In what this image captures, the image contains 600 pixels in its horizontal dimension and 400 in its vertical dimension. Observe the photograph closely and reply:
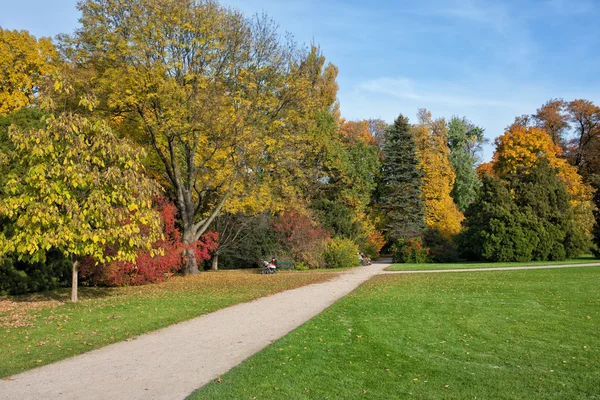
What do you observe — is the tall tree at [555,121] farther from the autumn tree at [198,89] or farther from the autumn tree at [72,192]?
the autumn tree at [72,192]

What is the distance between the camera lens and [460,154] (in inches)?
1873

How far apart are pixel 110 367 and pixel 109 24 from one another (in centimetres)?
1736

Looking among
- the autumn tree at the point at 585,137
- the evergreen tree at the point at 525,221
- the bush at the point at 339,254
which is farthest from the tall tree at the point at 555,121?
the bush at the point at 339,254

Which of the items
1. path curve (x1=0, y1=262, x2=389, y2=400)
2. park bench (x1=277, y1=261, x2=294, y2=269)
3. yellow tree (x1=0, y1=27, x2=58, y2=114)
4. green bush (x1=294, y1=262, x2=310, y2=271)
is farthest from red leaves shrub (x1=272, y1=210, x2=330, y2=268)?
path curve (x1=0, y1=262, x2=389, y2=400)

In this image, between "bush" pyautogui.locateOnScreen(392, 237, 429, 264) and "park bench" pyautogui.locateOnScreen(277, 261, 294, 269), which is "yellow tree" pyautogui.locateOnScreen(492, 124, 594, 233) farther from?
"park bench" pyautogui.locateOnScreen(277, 261, 294, 269)

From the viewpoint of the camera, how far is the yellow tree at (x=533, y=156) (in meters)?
39.3

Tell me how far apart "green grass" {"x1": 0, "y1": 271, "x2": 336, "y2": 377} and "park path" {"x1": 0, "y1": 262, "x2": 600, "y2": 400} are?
0.50m

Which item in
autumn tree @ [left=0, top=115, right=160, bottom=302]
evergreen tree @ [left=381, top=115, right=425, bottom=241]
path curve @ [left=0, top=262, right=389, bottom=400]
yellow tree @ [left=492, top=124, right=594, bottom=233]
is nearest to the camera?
path curve @ [left=0, top=262, right=389, bottom=400]

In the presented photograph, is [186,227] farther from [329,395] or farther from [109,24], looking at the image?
[329,395]

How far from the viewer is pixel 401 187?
3897 cm

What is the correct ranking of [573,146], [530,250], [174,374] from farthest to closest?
1. [573,146]
2. [530,250]
3. [174,374]

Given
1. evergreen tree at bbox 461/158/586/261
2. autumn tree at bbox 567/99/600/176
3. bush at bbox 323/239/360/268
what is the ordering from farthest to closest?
autumn tree at bbox 567/99/600/176 → evergreen tree at bbox 461/158/586/261 → bush at bbox 323/239/360/268

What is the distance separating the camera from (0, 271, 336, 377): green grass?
7.84 metres

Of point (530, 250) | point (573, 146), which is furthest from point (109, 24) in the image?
point (573, 146)
